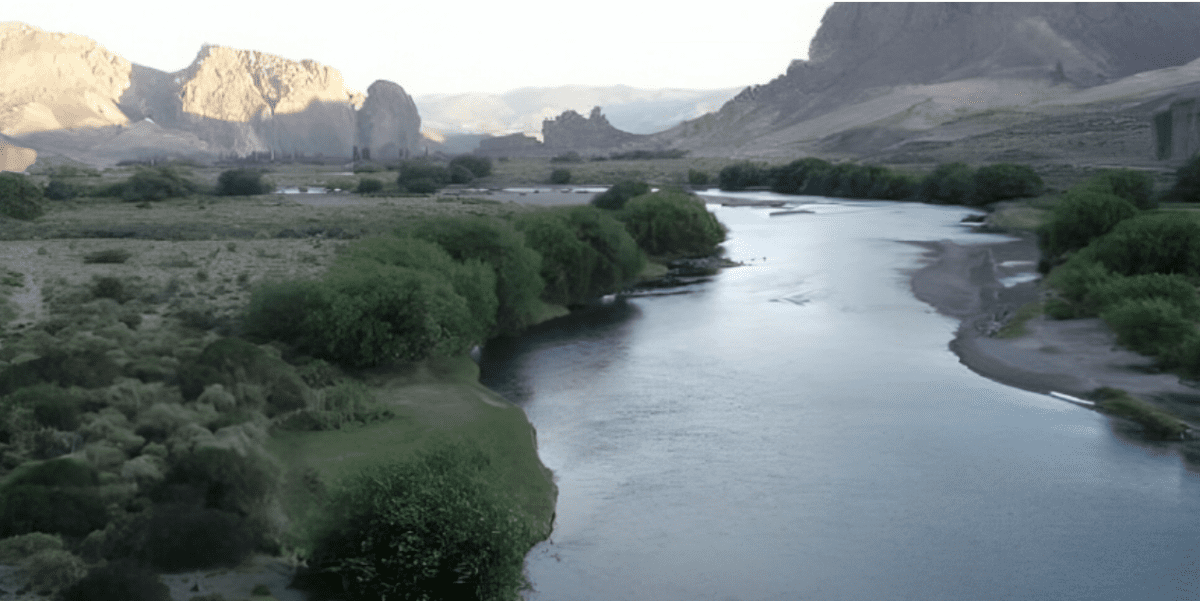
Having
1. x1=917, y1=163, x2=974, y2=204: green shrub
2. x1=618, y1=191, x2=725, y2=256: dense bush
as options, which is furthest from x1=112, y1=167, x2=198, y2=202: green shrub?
x1=917, y1=163, x2=974, y2=204: green shrub

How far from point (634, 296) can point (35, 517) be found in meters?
53.8

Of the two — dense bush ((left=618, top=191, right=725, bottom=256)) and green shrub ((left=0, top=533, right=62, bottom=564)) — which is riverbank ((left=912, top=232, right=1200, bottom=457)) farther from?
green shrub ((left=0, top=533, right=62, bottom=564))

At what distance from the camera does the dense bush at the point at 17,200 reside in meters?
98.4

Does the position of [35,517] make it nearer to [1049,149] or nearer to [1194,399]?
[1194,399]

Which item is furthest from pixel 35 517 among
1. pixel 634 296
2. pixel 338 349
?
pixel 634 296

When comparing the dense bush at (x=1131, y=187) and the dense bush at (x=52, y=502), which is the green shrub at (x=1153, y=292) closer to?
the dense bush at (x=1131, y=187)

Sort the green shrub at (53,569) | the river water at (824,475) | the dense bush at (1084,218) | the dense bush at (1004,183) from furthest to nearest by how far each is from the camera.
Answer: the dense bush at (1004,183), the dense bush at (1084,218), the river water at (824,475), the green shrub at (53,569)

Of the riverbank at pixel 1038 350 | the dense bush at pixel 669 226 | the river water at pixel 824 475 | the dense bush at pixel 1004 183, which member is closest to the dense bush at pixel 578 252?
the river water at pixel 824 475

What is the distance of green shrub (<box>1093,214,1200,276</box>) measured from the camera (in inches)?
2608

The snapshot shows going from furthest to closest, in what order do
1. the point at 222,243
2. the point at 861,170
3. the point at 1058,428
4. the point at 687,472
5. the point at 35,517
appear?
the point at 861,170 < the point at 222,243 < the point at 1058,428 < the point at 687,472 < the point at 35,517

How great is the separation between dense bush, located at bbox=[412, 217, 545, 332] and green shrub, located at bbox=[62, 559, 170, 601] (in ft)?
121

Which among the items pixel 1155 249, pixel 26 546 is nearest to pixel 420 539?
pixel 26 546

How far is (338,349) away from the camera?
45.1 meters

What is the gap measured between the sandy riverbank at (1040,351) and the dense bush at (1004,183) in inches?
2881
